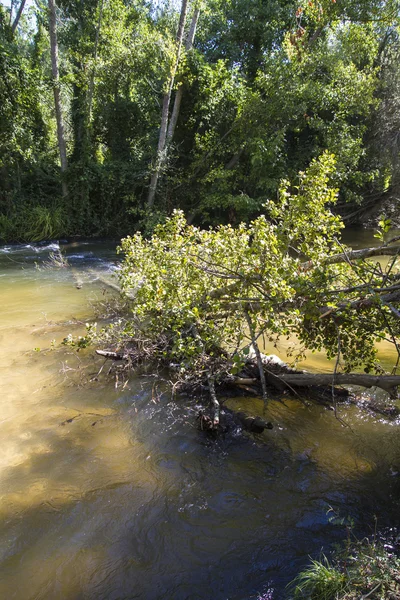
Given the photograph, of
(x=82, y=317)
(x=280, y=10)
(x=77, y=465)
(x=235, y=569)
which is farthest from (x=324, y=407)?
(x=280, y=10)

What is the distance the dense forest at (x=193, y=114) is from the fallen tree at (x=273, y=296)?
1128 centimetres

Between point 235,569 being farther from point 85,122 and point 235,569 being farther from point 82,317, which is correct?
point 85,122

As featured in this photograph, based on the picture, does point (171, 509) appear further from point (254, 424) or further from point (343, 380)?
point (343, 380)

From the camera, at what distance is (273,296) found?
3898 mm

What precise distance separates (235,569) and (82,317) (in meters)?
5.65

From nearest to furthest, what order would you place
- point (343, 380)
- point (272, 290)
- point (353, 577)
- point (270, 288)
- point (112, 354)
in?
point (353, 577) < point (272, 290) < point (270, 288) < point (343, 380) < point (112, 354)

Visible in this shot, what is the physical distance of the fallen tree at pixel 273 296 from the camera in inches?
157

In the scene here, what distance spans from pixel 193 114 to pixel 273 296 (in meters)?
16.0

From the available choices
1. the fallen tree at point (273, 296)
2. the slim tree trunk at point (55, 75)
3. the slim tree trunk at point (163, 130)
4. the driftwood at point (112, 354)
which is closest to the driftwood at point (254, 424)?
the fallen tree at point (273, 296)

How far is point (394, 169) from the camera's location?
60.0ft

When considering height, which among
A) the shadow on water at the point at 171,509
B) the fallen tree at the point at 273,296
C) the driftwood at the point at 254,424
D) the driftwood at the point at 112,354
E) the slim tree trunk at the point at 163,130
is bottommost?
the shadow on water at the point at 171,509

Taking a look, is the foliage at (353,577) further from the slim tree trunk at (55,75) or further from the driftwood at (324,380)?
the slim tree trunk at (55,75)

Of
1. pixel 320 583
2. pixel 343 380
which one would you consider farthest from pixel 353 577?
pixel 343 380

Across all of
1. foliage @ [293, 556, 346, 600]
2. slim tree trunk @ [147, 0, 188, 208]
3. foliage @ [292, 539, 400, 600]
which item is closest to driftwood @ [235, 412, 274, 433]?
foliage @ [292, 539, 400, 600]
